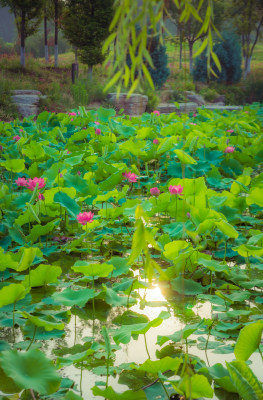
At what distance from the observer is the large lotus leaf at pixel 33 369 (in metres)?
0.77

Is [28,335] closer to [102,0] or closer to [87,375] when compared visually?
[87,375]

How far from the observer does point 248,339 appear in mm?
857

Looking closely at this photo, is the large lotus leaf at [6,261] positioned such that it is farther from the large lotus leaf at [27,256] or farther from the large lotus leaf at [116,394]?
the large lotus leaf at [116,394]

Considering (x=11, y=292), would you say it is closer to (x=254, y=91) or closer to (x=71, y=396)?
(x=71, y=396)

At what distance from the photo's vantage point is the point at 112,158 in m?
2.97

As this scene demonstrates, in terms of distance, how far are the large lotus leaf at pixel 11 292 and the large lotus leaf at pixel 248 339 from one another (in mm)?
477

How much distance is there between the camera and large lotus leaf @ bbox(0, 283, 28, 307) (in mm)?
1013

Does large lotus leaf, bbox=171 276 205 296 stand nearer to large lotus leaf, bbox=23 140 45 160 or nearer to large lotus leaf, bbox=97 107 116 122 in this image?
large lotus leaf, bbox=23 140 45 160

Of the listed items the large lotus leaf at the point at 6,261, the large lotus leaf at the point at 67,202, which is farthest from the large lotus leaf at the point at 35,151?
the large lotus leaf at the point at 6,261

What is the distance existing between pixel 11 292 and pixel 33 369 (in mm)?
259

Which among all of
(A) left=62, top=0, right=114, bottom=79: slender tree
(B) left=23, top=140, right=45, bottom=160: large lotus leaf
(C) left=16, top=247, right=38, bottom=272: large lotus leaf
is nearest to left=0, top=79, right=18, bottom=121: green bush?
(B) left=23, top=140, right=45, bottom=160: large lotus leaf

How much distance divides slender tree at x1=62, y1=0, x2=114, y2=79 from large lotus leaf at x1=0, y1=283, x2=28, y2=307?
12.2 metres

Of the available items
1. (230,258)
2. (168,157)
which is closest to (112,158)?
(168,157)

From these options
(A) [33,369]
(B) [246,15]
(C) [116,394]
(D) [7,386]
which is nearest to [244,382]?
(C) [116,394]
